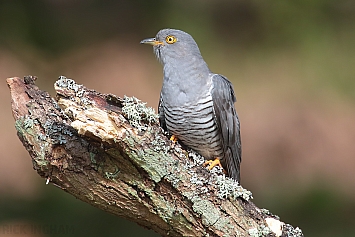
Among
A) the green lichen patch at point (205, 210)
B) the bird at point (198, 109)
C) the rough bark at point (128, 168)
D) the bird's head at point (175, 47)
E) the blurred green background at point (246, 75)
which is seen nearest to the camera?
the rough bark at point (128, 168)

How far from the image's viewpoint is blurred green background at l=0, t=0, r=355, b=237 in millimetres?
5008

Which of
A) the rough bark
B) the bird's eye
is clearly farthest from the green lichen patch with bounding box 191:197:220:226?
the bird's eye

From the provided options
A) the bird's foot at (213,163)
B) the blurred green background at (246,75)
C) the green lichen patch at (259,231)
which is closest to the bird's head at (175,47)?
the bird's foot at (213,163)

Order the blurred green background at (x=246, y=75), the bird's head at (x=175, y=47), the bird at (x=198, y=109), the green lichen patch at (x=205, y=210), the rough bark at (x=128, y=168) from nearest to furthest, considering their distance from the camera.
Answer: the rough bark at (x=128, y=168)
the green lichen patch at (x=205, y=210)
the bird at (x=198, y=109)
the bird's head at (x=175, y=47)
the blurred green background at (x=246, y=75)

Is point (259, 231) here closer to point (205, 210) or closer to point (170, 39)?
point (205, 210)

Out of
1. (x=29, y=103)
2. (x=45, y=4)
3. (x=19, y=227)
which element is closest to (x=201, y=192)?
(x=29, y=103)

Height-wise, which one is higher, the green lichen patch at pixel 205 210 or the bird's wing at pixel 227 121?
the bird's wing at pixel 227 121

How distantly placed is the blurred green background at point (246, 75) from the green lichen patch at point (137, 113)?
110 inches

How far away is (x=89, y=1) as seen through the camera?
7.27 m

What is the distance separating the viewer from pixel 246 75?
645 centimetres

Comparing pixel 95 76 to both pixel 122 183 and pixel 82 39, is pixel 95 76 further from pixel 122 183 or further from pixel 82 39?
pixel 122 183

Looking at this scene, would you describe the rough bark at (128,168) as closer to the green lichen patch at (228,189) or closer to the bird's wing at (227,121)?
the green lichen patch at (228,189)

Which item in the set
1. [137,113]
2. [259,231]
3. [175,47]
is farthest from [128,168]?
[175,47]

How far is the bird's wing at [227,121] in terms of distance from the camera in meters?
2.57
